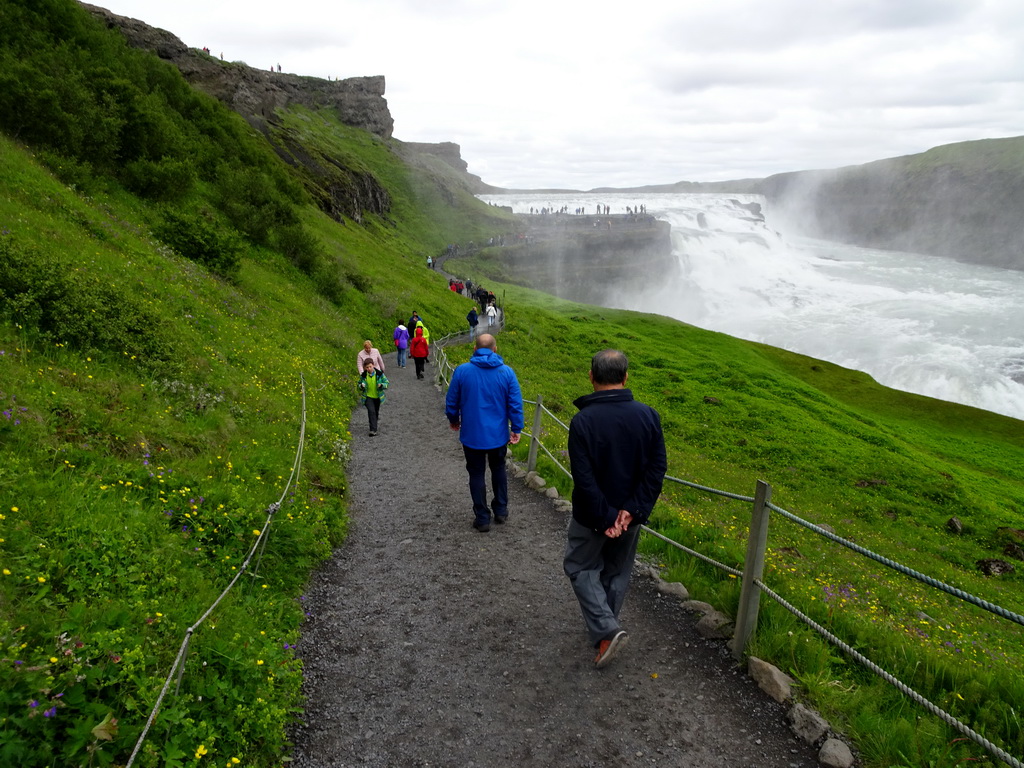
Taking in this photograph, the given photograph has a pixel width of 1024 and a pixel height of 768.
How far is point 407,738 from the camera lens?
4348 millimetres

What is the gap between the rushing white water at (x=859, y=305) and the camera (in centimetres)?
6138

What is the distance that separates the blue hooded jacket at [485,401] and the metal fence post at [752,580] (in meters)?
3.28

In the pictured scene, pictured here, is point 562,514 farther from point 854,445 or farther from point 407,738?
point 854,445

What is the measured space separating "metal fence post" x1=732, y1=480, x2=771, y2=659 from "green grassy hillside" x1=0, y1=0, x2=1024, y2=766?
0.85ft

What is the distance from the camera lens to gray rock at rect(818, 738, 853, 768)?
3982 millimetres

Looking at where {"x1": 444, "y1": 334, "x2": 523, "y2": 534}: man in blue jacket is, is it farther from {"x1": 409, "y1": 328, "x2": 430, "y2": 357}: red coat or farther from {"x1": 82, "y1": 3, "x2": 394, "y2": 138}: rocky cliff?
{"x1": 82, "y1": 3, "x2": 394, "y2": 138}: rocky cliff

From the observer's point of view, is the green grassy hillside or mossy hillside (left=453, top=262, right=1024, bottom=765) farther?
mossy hillside (left=453, top=262, right=1024, bottom=765)

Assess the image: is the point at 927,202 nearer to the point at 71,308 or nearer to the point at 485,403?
the point at 485,403

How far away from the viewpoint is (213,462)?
301 inches

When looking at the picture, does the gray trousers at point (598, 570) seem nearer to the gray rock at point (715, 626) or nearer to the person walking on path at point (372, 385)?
the gray rock at point (715, 626)

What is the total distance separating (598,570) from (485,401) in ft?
10.2

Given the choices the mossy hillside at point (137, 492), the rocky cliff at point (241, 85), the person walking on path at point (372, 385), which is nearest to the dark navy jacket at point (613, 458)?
the mossy hillside at point (137, 492)

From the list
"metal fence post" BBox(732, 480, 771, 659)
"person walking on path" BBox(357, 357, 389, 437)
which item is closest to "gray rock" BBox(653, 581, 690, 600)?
"metal fence post" BBox(732, 480, 771, 659)

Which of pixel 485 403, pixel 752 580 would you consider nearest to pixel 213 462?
pixel 485 403
